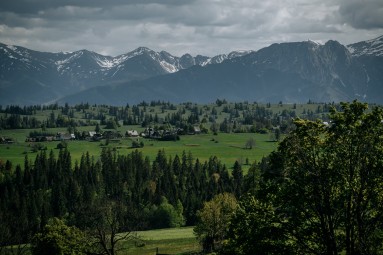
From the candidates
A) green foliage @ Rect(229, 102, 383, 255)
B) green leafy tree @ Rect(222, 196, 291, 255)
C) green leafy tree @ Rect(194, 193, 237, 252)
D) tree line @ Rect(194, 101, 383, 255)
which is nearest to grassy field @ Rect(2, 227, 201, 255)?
green leafy tree @ Rect(194, 193, 237, 252)

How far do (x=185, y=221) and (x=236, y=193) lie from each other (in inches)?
807

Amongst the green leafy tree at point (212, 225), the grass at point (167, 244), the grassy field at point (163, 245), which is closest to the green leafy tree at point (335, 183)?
the grassy field at point (163, 245)

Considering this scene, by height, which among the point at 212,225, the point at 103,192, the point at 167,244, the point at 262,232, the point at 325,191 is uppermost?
the point at 325,191

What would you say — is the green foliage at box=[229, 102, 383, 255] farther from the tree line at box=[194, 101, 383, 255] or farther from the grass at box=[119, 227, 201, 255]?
the grass at box=[119, 227, 201, 255]

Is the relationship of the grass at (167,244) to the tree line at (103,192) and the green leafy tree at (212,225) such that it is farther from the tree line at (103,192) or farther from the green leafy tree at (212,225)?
the tree line at (103,192)

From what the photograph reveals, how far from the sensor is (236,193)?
162375 millimetres

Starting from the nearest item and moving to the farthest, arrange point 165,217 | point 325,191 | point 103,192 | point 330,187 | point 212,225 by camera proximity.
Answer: point 325,191, point 330,187, point 212,225, point 165,217, point 103,192

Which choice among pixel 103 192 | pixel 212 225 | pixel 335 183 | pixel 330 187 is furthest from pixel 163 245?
pixel 103 192

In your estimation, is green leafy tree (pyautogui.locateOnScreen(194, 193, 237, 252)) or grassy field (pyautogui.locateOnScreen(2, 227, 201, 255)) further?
green leafy tree (pyautogui.locateOnScreen(194, 193, 237, 252))

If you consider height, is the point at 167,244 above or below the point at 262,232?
below

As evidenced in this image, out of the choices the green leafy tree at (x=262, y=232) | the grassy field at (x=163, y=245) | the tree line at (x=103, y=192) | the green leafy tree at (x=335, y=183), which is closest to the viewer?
the green leafy tree at (x=335, y=183)

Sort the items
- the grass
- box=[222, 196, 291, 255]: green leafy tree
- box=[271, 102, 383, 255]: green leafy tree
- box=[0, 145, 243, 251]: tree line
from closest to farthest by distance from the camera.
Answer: box=[271, 102, 383, 255]: green leafy tree → box=[222, 196, 291, 255]: green leafy tree → the grass → box=[0, 145, 243, 251]: tree line

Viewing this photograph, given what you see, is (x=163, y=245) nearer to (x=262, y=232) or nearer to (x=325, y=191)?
(x=262, y=232)

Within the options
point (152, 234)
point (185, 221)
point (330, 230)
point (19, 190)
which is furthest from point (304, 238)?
point (19, 190)
